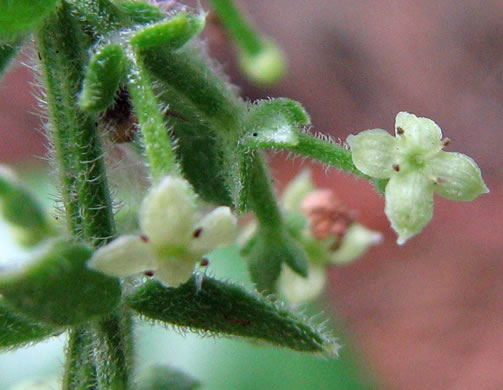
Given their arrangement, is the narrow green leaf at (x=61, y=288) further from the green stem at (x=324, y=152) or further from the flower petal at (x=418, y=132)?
the flower petal at (x=418, y=132)

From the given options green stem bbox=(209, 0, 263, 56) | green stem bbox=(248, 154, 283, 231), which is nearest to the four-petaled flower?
green stem bbox=(248, 154, 283, 231)

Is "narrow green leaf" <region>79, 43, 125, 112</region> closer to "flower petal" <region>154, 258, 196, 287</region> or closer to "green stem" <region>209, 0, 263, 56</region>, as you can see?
"flower petal" <region>154, 258, 196, 287</region>

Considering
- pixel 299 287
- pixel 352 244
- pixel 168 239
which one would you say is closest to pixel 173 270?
pixel 168 239

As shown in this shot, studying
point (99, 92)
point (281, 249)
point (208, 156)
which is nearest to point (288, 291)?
point (281, 249)

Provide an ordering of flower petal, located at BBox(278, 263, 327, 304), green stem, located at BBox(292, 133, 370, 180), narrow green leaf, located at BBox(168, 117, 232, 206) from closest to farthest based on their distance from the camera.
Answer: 1. green stem, located at BBox(292, 133, 370, 180)
2. narrow green leaf, located at BBox(168, 117, 232, 206)
3. flower petal, located at BBox(278, 263, 327, 304)

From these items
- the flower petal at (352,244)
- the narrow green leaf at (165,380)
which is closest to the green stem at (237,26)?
the flower petal at (352,244)
